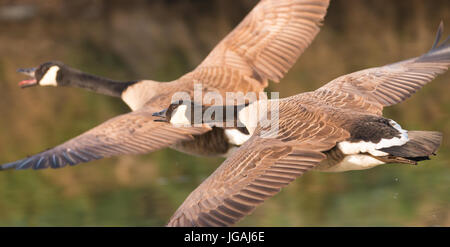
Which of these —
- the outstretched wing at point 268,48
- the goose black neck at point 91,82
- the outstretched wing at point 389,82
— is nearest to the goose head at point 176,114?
the outstretched wing at point 268,48

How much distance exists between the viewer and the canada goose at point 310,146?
11.9 feet

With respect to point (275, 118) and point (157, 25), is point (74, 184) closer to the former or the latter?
point (275, 118)

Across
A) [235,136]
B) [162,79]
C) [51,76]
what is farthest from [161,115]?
[162,79]

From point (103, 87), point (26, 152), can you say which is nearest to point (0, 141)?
point (26, 152)

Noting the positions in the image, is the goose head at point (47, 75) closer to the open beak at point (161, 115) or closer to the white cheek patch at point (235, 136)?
the open beak at point (161, 115)

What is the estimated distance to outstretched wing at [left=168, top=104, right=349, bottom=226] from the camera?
355 centimetres

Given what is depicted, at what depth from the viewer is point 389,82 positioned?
4.91 m

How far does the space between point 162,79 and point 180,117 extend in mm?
4591

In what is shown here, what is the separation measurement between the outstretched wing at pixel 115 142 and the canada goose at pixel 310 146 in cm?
56

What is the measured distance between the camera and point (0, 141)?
329 inches

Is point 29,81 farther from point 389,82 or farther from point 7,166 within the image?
point 389,82

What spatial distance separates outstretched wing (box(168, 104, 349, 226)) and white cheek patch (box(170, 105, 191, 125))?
1.00 meters

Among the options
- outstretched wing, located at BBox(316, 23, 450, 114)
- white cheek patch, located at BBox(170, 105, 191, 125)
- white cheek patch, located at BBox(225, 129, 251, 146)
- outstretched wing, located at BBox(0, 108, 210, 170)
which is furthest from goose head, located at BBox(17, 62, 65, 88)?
outstretched wing, located at BBox(316, 23, 450, 114)

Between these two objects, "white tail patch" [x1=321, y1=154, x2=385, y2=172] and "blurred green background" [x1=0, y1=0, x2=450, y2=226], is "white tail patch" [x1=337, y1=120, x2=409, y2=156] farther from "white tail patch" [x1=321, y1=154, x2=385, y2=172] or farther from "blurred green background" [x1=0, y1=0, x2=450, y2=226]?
"blurred green background" [x1=0, y1=0, x2=450, y2=226]
